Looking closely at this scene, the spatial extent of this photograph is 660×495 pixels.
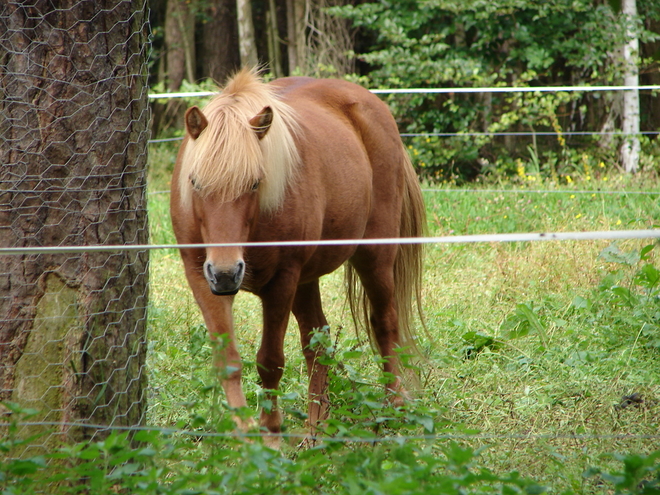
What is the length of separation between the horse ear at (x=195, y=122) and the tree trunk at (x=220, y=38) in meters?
→ 10.8

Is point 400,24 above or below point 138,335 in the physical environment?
above

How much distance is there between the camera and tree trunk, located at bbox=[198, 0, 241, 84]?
13641 millimetres

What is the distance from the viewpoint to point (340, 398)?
3.35m

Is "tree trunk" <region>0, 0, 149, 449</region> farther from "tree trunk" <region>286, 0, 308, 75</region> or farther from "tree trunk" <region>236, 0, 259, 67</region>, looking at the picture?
"tree trunk" <region>236, 0, 259, 67</region>

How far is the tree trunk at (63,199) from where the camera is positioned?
2660mm

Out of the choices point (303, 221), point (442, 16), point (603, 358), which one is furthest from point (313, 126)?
point (442, 16)

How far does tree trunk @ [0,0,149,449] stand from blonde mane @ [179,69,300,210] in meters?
0.36

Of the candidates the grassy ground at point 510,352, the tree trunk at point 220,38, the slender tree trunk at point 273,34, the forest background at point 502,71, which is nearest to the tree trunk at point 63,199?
the grassy ground at point 510,352

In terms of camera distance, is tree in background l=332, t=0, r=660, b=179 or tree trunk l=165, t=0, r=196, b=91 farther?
tree trunk l=165, t=0, r=196, b=91

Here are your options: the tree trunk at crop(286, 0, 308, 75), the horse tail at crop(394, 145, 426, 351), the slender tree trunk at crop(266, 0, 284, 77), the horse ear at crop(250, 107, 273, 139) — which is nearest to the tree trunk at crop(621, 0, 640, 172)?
the tree trunk at crop(286, 0, 308, 75)

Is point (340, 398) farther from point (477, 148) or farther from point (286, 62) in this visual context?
point (286, 62)

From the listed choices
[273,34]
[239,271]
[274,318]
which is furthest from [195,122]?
[273,34]

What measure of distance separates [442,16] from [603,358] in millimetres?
7269

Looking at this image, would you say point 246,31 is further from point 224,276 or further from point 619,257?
point 224,276
